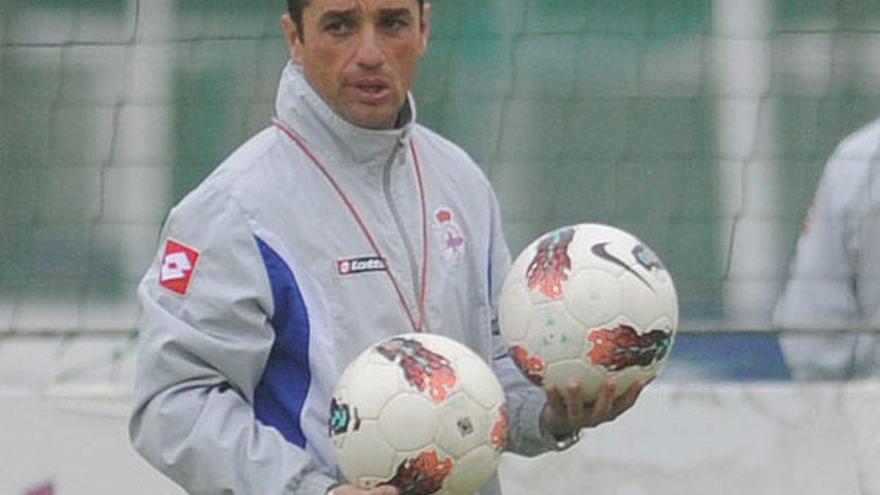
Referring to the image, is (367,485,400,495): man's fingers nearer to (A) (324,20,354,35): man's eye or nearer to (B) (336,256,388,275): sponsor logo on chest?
(B) (336,256,388,275): sponsor logo on chest

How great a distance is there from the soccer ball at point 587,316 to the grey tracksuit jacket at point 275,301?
0.53 feet

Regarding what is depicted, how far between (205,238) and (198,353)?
6.9 inches

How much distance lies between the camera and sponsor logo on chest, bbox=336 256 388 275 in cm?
423

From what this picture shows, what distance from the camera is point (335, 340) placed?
4.21m

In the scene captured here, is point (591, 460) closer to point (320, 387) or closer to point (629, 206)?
point (629, 206)

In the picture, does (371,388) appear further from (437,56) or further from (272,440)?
(437,56)

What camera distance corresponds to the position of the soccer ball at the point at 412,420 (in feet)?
13.2

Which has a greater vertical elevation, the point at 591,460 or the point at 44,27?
the point at 44,27

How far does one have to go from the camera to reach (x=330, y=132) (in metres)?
4.27

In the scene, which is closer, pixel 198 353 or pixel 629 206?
pixel 198 353

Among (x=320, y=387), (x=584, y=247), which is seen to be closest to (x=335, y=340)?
(x=320, y=387)

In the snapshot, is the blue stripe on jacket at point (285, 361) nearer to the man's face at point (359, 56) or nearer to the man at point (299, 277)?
the man at point (299, 277)

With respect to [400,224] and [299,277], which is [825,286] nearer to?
[400,224]

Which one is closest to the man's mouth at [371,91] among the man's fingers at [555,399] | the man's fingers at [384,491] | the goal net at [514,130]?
the man's fingers at [555,399]
